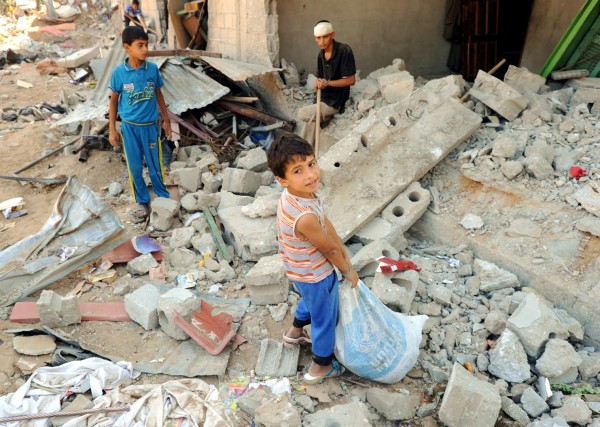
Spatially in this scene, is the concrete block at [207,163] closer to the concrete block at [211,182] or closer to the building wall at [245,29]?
the concrete block at [211,182]

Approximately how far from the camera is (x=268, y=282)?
3.63 m

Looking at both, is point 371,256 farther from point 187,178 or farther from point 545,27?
point 545,27

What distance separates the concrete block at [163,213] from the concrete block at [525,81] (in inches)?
181

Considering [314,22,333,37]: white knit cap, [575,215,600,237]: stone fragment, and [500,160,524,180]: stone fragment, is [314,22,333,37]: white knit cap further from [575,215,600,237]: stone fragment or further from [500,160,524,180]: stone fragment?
[575,215,600,237]: stone fragment

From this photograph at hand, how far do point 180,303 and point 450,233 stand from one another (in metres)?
2.73

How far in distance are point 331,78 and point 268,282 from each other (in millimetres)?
3379

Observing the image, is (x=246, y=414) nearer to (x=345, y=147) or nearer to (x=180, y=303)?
(x=180, y=303)

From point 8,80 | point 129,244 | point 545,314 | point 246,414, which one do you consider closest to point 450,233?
point 545,314

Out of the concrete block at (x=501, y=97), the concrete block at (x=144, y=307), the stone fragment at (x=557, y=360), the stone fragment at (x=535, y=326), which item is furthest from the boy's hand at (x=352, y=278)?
the concrete block at (x=501, y=97)

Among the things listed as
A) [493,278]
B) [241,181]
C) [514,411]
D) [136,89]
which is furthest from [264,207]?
[514,411]

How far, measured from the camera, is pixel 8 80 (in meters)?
11.1

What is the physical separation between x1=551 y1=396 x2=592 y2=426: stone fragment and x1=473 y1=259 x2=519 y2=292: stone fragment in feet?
3.52

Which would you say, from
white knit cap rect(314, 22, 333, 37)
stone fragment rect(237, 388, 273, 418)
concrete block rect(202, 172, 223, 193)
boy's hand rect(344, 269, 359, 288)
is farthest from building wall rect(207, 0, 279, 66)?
stone fragment rect(237, 388, 273, 418)

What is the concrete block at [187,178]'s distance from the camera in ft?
18.5
